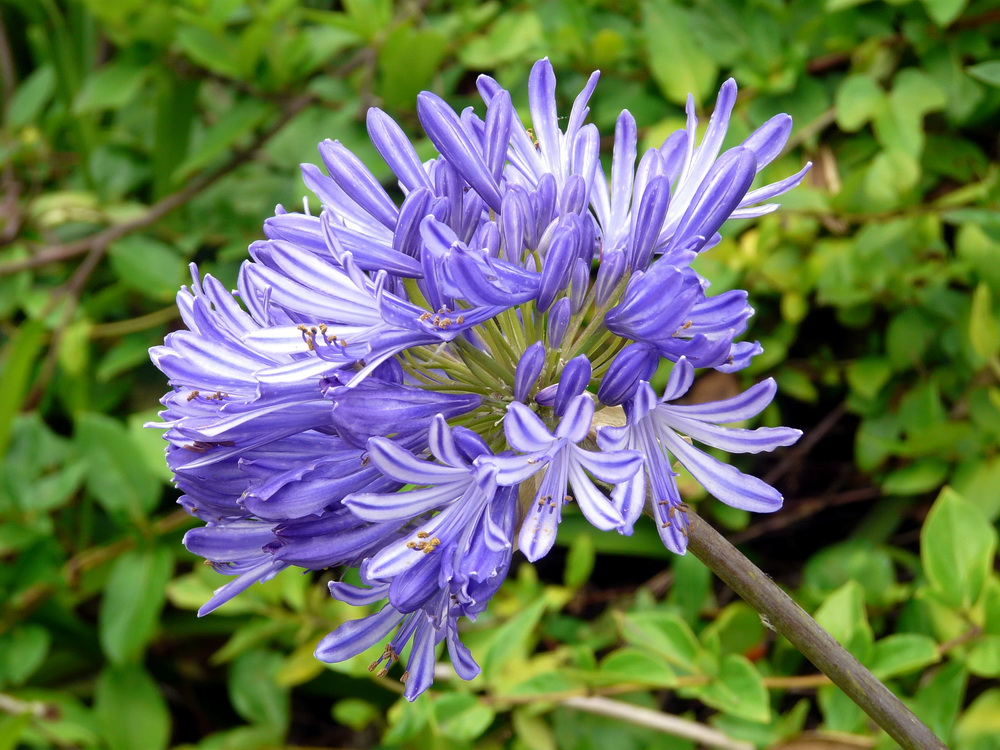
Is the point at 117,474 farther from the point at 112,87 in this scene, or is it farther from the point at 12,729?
the point at 112,87

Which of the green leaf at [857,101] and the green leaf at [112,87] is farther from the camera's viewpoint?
the green leaf at [112,87]

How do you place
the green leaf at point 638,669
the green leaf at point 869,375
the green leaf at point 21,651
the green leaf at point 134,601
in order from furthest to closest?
the green leaf at point 21,651
the green leaf at point 134,601
the green leaf at point 869,375
the green leaf at point 638,669

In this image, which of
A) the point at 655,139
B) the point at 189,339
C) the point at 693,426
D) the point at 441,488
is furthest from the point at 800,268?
the point at 189,339

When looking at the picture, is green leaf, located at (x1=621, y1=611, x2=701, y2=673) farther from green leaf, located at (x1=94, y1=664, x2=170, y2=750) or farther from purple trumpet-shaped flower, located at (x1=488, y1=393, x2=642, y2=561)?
green leaf, located at (x1=94, y1=664, x2=170, y2=750)

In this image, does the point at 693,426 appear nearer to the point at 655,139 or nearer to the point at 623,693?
the point at 623,693

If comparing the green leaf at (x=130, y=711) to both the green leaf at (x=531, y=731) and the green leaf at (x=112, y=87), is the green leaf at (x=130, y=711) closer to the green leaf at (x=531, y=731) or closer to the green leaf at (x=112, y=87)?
the green leaf at (x=531, y=731)

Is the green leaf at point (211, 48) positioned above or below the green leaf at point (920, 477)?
above

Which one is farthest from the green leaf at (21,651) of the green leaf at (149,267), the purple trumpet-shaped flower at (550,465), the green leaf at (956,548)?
the green leaf at (956,548)

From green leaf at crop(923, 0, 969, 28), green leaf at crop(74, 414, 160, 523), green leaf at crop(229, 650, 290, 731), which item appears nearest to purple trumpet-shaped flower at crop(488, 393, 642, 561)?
green leaf at crop(923, 0, 969, 28)
